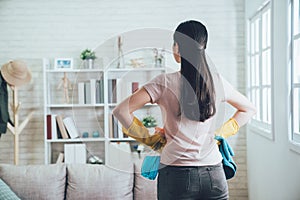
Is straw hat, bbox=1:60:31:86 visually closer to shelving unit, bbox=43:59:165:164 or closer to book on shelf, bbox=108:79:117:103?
shelving unit, bbox=43:59:165:164

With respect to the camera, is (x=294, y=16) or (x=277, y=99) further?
(x=277, y=99)

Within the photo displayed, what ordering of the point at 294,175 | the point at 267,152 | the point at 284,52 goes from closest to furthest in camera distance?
the point at 294,175 → the point at 284,52 → the point at 267,152

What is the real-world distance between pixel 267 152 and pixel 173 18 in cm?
188

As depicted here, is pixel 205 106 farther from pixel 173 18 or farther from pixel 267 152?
pixel 173 18

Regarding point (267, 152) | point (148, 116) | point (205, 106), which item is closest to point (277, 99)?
point (267, 152)

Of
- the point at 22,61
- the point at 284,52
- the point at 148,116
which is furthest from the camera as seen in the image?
the point at 22,61

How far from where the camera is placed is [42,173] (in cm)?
338

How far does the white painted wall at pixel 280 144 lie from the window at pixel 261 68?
160mm

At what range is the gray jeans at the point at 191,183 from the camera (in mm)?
1685

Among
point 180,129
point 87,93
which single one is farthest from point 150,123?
point 87,93

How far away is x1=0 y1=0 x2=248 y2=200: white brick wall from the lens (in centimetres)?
480

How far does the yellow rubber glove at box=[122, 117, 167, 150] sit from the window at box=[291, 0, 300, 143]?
1.36 meters

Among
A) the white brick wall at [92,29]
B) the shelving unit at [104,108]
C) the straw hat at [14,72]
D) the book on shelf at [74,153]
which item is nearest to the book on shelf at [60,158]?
the book on shelf at [74,153]

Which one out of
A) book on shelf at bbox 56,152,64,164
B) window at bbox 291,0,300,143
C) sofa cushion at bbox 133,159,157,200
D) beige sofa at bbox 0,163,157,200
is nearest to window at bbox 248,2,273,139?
window at bbox 291,0,300,143
